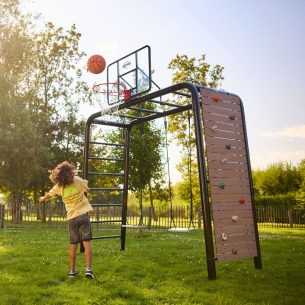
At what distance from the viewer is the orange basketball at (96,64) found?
27.8 ft

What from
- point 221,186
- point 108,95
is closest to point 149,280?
point 221,186

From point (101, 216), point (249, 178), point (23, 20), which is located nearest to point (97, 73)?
point (249, 178)

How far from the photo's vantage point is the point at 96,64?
849 centimetres

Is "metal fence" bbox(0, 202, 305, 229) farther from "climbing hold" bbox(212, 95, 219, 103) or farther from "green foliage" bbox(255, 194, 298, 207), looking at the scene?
"climbing hold" bbox(212, 95, 219, 103)

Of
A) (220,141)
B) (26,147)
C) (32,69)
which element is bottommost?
(220,141)

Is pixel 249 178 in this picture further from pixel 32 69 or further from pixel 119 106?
pixel 32 69

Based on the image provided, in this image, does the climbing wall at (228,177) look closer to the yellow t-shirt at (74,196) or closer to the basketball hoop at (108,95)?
the yellow t-shirt at (74,196)

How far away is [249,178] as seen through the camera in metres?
7.05

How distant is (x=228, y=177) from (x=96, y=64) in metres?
4.12

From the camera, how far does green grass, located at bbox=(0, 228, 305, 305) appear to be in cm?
483

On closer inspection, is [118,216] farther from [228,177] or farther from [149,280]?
[149,280]

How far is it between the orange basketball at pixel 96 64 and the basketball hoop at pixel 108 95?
16.1 inches

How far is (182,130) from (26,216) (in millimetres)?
11306

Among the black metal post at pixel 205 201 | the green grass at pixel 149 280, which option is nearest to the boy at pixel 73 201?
the green grass at pixel 149 280
